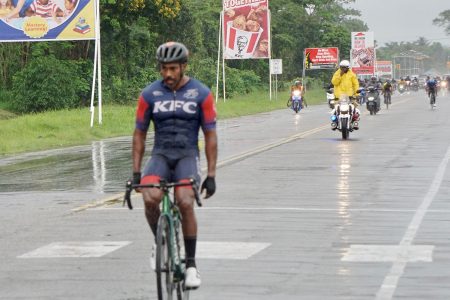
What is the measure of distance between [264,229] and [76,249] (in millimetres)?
2332

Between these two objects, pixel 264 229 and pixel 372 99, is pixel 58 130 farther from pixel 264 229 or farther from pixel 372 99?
pixel 264 229

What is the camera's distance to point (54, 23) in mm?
38812

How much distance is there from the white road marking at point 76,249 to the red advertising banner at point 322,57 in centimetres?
9983

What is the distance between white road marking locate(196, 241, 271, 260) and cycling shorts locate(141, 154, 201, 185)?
93.8 inches

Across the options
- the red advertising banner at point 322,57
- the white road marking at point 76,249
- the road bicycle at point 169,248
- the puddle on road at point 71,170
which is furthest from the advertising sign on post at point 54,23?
the red advertising banner at point 322,57

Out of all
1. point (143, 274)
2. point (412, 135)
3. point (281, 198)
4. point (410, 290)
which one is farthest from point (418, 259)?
point (412, 135)

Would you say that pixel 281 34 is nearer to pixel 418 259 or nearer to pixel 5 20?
pixel 5 20

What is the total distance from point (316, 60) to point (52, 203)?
321 feet

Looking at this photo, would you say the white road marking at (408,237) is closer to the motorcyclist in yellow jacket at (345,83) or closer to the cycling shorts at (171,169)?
the cycling shorts at (171,169)

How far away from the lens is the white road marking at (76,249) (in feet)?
37.9

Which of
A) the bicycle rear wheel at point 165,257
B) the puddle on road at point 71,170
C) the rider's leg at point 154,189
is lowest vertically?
the puddle on road at point 71,170

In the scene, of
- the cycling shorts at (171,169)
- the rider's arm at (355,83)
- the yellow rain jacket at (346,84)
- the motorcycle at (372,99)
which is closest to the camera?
the cycling shorts at (171,169)

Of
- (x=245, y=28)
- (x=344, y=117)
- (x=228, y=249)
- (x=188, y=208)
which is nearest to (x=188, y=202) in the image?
(x=188, y=208)

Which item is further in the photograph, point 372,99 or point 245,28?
point 245,28
